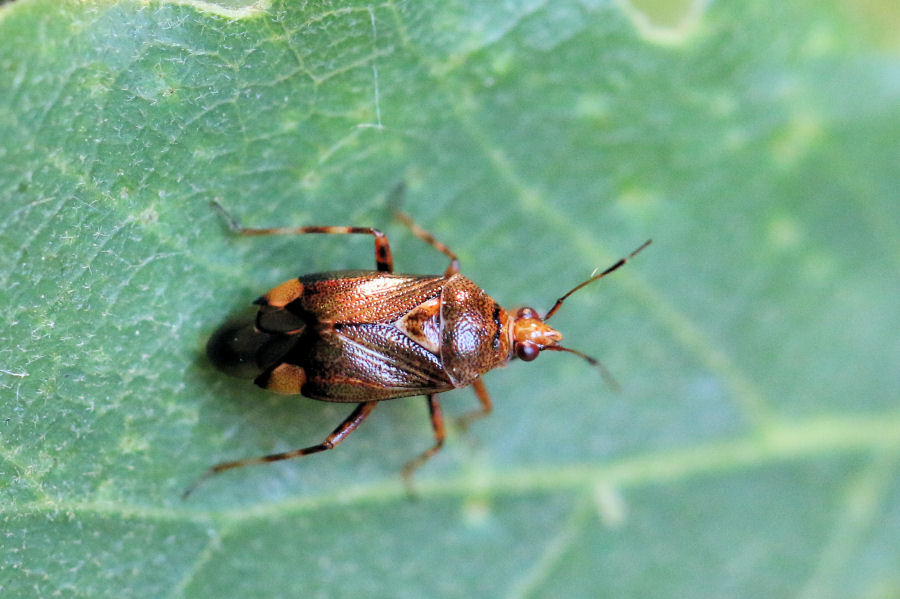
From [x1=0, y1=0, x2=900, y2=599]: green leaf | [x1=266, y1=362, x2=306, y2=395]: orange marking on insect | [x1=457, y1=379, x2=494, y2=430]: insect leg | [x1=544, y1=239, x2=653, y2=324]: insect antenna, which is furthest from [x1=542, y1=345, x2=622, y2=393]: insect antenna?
[x1=266, y1=362, x2=306, y2=395]: orange marking on insect

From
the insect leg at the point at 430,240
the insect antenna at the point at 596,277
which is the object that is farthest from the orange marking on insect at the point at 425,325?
the insect antenna at the point at 596,277

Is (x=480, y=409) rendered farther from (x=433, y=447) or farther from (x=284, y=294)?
(x=284, y=294)

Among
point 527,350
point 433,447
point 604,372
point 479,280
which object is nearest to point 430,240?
point 479,280

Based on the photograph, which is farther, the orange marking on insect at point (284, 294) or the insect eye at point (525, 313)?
the insect eye at point (525, 313)

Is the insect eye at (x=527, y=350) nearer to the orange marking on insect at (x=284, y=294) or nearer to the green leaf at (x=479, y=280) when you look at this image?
the green leaf at (x=479, y=280)

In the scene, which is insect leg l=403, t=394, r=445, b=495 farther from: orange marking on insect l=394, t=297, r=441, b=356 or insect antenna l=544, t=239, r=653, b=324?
insect antenna l=544, t=239, r=653, b=324

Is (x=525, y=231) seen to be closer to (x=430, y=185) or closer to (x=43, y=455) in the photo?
(x=430, y=185)

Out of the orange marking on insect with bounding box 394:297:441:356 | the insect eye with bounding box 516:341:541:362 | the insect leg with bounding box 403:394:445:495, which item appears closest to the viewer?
the orange marking on insect with bounding box 394:297:441:356
